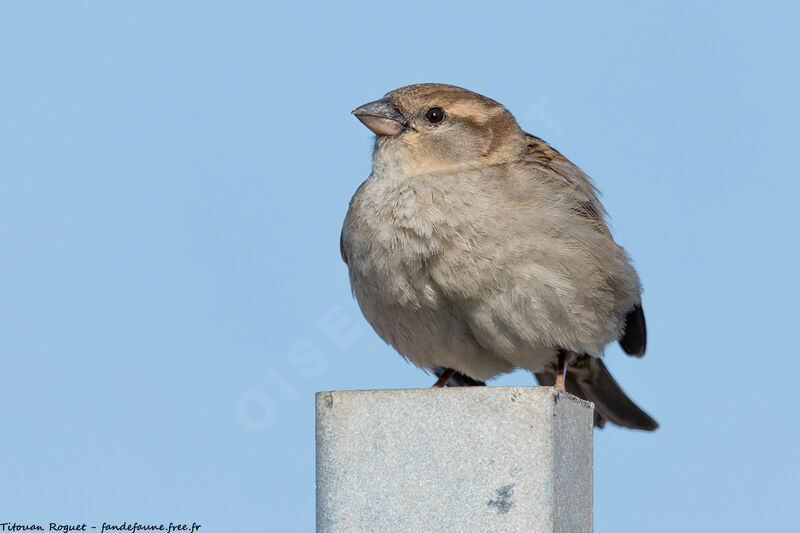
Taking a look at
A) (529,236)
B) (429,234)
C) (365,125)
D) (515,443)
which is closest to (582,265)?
(529,236)

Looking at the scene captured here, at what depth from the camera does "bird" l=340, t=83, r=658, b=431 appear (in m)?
4.59

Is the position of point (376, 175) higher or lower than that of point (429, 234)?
higher

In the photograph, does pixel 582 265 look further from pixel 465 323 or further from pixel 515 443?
pixel 515 443

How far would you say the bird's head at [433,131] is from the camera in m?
4.98

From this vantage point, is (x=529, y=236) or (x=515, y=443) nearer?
(x=515, y=443)

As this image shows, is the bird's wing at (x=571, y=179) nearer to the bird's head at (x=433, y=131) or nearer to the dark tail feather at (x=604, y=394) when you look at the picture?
the bird's head at (x=433, y=131)

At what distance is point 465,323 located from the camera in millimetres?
4715

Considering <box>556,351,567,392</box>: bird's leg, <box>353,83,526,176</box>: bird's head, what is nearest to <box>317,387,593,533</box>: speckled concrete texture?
<box>556,351,567,392</box>: bird's leg

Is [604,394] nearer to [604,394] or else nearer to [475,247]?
[604,394]

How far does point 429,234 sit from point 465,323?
0.39 meters

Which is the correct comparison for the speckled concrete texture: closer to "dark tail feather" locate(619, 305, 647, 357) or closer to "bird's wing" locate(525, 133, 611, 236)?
"bird's wing" locate(525, 133, 611, 236)

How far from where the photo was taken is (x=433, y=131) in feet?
16.6

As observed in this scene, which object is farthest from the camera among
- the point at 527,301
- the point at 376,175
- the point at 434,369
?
the point at 434,369

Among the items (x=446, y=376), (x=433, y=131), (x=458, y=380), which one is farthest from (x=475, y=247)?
(x=458, y=380)
